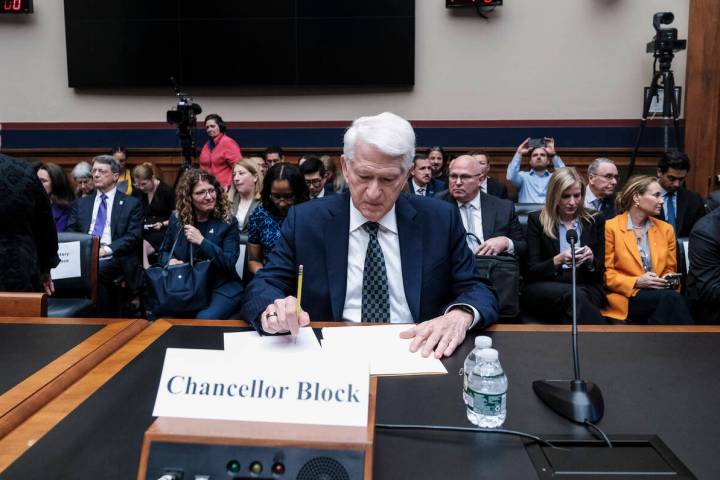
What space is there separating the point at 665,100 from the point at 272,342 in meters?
5.92

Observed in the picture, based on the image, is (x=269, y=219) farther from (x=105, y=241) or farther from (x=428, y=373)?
(x=428, y=373)

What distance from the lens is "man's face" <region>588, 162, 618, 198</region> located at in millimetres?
4535

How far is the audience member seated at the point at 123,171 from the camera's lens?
602 centimetres

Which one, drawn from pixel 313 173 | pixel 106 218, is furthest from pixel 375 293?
pixel 106 218

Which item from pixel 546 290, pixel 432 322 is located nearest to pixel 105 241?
pixel 546 290

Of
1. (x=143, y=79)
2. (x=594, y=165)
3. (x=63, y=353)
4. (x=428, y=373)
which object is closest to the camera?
(x=428, y=373)

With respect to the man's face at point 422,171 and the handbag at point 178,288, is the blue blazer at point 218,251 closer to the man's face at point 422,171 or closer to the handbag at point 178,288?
the handbag at point 178,288

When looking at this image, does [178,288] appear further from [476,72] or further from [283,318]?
[476,72]

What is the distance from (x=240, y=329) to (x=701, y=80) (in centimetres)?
633

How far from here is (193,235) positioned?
3301 millimetres

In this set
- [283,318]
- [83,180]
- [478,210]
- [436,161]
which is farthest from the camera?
[436,161]

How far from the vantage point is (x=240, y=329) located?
1646 millimetres

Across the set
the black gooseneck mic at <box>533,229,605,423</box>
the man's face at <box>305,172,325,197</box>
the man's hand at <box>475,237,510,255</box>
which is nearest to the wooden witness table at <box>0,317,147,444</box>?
the black gooseneck mic at <box>533,229,605,423</box>

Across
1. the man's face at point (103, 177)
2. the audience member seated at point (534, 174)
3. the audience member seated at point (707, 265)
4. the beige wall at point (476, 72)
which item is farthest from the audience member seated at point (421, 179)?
the audience member seated at point (707, 265)
